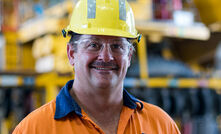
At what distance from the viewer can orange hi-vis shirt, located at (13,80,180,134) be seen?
5.62 ft

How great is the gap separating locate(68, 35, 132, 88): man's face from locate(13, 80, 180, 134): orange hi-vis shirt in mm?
180

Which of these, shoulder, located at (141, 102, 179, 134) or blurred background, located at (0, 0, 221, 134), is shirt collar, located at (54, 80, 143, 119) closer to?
shoulder, located at (141, 102, 179, 134)

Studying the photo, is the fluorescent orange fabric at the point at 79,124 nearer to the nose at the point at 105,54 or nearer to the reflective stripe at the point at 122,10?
the nose at the point at 105,54

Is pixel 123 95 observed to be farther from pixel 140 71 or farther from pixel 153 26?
pixel 153 26

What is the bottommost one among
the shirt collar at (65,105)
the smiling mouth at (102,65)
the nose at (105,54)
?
the shirt collar at (65,105)

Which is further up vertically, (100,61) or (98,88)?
(100,61)

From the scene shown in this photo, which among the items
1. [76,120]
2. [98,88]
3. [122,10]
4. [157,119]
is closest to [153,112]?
[157,119]

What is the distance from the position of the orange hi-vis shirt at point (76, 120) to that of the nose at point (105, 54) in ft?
1.02

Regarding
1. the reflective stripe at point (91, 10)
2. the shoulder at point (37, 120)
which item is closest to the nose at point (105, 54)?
the reflective stripe at point (91, 10)

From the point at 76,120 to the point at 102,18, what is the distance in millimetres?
642

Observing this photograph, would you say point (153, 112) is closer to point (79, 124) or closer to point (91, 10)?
point (79, 124)

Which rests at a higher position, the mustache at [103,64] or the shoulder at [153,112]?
the mustache at [103,64]

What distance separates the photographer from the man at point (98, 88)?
1.76m

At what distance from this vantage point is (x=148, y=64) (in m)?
4.87
